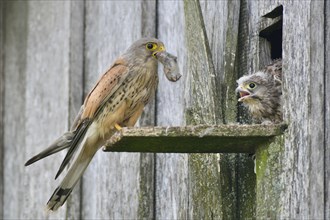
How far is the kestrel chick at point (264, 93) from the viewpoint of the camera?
4.47 meters

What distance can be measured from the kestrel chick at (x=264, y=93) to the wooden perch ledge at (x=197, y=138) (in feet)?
1.04

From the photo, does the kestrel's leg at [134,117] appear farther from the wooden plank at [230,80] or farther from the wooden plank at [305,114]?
the wooden plank at [305,114]

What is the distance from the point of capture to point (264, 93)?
464 cm

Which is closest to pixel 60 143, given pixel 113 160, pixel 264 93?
pixel 113 160

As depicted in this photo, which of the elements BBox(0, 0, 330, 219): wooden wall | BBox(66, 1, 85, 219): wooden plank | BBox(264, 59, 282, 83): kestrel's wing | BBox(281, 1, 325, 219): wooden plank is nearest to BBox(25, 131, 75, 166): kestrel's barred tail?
BBox(0, 0, 330, 219): wooden wall

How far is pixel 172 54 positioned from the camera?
5.13 meters

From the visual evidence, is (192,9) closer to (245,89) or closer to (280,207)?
(245,89)

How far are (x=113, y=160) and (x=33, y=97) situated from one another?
40.1 inches

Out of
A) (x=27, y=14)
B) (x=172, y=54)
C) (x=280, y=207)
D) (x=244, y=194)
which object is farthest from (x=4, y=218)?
(x=280, y=207)

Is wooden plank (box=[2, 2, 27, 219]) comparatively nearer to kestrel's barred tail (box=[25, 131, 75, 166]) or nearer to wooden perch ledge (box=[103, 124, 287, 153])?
kestrel's barred tail (box=[25, 131, 75, 166])

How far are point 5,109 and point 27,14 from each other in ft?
2.25

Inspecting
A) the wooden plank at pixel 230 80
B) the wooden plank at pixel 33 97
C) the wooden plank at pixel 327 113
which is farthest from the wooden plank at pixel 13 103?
the wooden plank at pixel 327 113

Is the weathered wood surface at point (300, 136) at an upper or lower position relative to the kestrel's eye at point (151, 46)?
lower

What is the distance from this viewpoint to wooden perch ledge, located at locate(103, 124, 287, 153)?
393 cm
